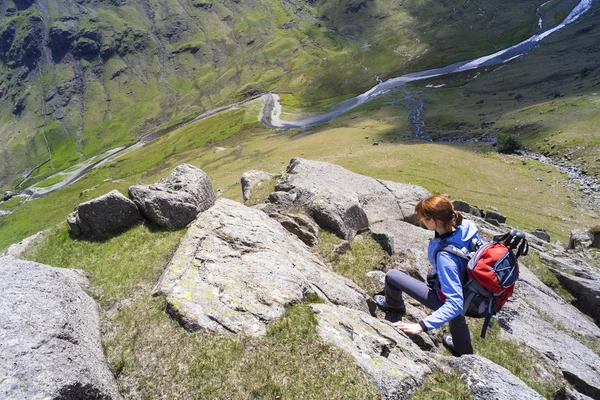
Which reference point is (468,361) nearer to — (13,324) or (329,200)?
(13,324)

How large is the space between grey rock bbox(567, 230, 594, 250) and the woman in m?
34.7

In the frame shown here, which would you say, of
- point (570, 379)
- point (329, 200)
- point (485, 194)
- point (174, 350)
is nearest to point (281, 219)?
point (329, 200)

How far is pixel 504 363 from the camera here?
1393 centimetres

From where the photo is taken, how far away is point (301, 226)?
2164 centimetres

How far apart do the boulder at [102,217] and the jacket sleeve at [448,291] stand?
59.8 ft

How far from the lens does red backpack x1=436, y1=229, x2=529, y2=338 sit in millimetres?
9016

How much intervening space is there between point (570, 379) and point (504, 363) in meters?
3.20

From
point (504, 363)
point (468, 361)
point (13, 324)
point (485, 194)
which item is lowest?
point (485, 194)

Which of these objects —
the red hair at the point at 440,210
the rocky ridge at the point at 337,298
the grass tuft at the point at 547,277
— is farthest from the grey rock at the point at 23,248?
the grass tuft at the point at 547,277

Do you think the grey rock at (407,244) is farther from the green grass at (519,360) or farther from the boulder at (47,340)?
the boulder at (47,340)

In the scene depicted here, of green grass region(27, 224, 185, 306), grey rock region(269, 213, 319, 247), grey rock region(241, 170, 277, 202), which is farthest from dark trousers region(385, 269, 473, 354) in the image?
grey rock region(241, 170, 277, 202)

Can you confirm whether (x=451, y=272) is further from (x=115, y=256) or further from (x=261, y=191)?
(x=261, y=191)

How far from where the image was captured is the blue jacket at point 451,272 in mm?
9047

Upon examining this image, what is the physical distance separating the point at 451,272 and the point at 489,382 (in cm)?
325
